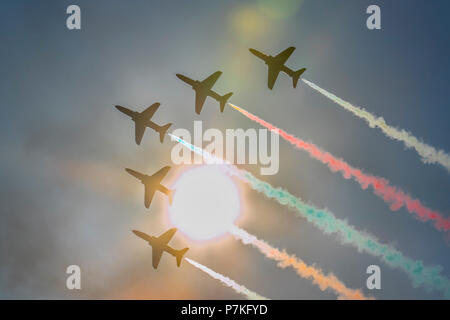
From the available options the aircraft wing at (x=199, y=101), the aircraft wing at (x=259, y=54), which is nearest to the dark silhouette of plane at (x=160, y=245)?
the aircraft wing at (x=199, y=101)

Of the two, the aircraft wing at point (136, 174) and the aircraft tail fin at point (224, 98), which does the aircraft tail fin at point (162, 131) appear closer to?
the aircraft wing at point (136, 174)

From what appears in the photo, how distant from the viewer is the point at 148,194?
83.8m

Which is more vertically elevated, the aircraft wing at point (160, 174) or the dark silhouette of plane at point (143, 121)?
the dark silhouette of plane at point (143, 121)

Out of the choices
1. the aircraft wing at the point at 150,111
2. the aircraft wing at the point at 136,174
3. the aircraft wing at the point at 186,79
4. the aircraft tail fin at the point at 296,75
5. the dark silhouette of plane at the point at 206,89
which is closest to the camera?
the aircraft wing at the point at 136,174

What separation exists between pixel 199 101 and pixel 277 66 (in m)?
18.2

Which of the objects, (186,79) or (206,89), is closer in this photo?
(186,79)

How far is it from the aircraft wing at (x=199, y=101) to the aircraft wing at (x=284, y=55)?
1770cm

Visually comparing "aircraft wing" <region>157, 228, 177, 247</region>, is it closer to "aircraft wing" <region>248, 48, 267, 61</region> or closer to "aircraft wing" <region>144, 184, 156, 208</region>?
"aircraft wing" <region>144, 184, 156, 208</region>

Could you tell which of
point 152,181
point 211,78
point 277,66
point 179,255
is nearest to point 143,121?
point 152,181

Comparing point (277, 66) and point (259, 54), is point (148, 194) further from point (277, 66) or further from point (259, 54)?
point (277, 66)

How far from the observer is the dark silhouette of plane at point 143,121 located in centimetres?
8354

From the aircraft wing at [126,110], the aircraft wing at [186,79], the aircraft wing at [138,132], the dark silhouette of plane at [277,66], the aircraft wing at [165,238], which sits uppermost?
the dark silhouette of plane at [277,66]
